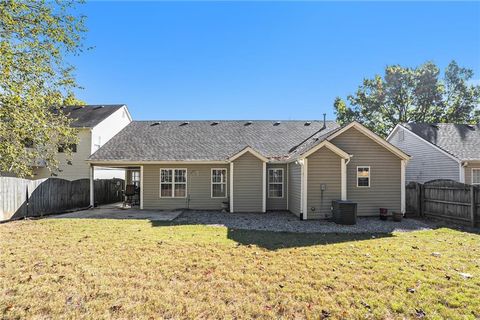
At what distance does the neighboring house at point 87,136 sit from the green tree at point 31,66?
917 cm

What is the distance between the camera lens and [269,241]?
25.2ft

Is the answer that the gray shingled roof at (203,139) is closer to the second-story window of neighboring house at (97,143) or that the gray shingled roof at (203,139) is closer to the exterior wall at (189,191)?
the exterior wall at (189,191)

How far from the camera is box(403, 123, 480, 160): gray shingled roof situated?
15.5 m

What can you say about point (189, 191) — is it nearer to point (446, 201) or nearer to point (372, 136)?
point (372, 136)

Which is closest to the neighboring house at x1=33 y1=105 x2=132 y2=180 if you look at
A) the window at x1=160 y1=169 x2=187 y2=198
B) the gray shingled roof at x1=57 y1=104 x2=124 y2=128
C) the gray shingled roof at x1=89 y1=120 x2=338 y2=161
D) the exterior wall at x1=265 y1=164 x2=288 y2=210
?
the gray shingled roof at x1=57 y1=104 x2=124 y2=128

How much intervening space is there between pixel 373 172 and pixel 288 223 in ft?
16.9

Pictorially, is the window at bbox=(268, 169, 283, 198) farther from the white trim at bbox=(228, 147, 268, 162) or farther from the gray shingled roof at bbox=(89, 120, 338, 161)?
the white trim at bbox=(228, 147, 268, 162)

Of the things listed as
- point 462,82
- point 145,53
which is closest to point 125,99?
point 145,53

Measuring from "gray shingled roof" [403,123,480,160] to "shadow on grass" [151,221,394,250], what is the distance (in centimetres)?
1093

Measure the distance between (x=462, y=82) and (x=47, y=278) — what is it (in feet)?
140

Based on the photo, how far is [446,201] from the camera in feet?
37.3

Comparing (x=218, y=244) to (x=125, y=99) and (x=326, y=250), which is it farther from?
→ (x=125, y=99)

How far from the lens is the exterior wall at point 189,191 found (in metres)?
14.6

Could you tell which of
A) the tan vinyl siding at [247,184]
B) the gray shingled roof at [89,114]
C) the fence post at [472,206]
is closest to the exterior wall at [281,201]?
the tan vinyl siding at [247,184]
